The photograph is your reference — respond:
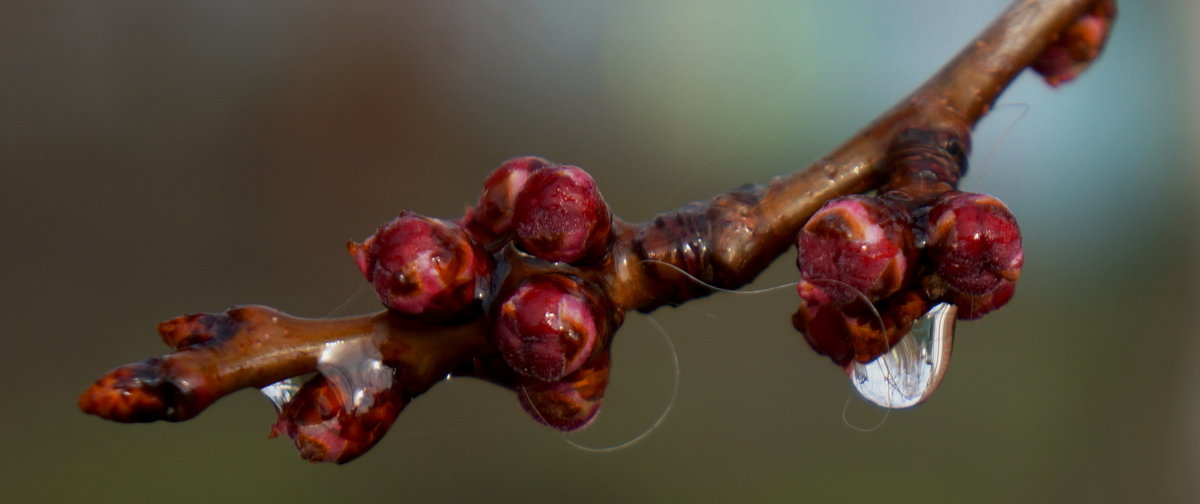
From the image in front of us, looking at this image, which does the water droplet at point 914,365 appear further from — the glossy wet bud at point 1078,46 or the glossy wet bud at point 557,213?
the glossy wet bud at point 1078,46

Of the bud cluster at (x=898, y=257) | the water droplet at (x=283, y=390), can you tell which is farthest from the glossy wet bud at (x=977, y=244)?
the water droplet at (x=283, y=390)

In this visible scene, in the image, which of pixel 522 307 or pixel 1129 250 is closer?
pixel 522 307

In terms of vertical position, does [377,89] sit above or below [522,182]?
below

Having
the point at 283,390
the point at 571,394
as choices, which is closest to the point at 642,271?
the point at 571,394

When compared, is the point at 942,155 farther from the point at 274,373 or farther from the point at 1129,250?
the point at 1129,250

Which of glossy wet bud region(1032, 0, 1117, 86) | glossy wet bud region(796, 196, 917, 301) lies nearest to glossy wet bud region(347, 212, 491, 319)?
glossy wet bud region(796, 196, 917, 301)

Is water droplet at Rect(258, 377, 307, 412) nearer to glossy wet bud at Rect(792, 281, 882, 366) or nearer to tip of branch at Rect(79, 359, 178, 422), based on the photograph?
tip of branch at Rect(79, 359, 178, 422)

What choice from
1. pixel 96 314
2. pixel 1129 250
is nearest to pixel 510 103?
pixel 96 314
